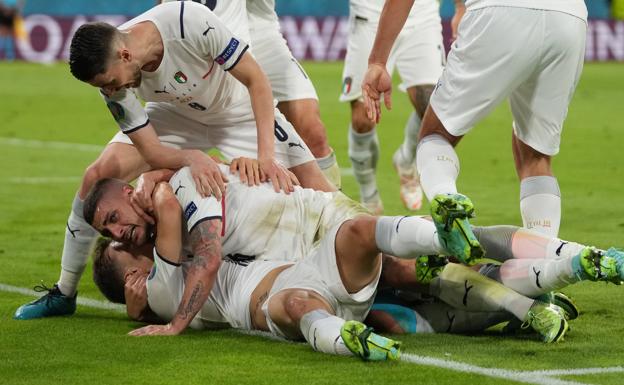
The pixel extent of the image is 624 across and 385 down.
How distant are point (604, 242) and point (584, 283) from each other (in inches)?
52.8

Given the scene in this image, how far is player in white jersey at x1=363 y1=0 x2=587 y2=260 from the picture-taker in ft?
18.6

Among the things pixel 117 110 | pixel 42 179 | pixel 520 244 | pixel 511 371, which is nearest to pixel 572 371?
pixel 511 371

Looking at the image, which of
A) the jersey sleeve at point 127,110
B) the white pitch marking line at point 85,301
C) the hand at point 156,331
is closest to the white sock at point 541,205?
the hand at point 156,331

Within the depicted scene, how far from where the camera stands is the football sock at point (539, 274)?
17.1 feet

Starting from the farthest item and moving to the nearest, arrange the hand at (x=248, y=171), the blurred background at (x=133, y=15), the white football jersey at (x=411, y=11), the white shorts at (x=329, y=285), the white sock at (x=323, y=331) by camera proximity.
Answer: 1. the blurred background at (x=133, y=15)
2. the white football jersey at (x=411, y=11)
3. the hand at (x=248, y=171)
4. the white shorts at (x=329, y=285)
5. the white sock at (x=323, y=331)

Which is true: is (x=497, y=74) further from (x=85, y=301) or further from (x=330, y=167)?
(x=330, y=167)

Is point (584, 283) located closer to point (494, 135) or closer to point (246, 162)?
point (246, 162)

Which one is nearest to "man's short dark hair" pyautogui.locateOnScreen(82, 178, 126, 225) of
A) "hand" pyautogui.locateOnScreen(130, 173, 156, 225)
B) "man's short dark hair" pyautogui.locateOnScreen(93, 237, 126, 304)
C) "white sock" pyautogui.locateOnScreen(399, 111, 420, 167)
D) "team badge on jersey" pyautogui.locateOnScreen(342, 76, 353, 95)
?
"hand" pyautogui.locateOnScreen(130, 173, 156, 225)

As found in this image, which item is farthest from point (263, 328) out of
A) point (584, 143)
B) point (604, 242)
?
point (584, 143)

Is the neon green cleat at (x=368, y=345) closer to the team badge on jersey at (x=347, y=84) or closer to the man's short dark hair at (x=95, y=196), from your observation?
the man's short dark hair at (x=95, y=196)

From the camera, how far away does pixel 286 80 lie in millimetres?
8156

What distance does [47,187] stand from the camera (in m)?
11.5

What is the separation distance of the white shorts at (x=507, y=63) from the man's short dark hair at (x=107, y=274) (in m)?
1.70

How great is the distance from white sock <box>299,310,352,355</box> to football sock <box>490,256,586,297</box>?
0.79 metres
